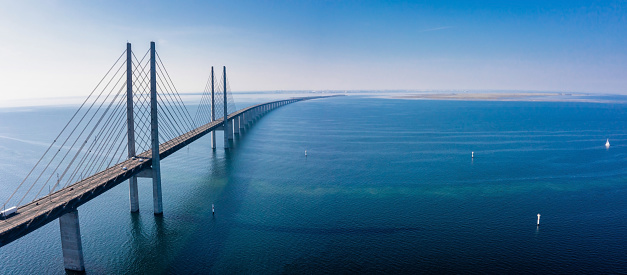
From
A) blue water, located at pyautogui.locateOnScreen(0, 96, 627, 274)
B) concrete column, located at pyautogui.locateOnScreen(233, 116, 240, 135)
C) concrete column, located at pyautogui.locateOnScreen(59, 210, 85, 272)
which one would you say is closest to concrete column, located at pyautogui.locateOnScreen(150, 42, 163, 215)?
blue water, located at pyautogui.locateOnScreen(0, 96, 627, 274)

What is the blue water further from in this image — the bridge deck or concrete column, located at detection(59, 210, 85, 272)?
the bridge deck

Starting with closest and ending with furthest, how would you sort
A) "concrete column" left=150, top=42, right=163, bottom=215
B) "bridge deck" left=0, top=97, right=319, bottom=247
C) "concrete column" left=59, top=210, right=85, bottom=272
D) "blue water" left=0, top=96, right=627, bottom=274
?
"bridge deck" left=0, top=97, right=319, bottom=247, "concrete column" left=59, top=210, right=85, bottom=272, "blue water" left=0, top=96, right=627, bottom=274, "concrete column" left=150, top=42, right=163, bottom=215

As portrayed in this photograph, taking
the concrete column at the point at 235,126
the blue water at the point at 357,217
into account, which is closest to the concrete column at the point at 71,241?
the blue water at the point at 357,217

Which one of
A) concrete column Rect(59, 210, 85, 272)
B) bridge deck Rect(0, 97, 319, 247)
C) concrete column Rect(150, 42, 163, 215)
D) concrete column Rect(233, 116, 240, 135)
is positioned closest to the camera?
bridge deck Rect(0, 97, 319, 247)

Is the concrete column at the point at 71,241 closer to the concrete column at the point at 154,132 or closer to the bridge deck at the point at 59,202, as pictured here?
the bridge deck at the point at 59,202

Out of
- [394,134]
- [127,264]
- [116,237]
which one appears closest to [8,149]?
[116,237]

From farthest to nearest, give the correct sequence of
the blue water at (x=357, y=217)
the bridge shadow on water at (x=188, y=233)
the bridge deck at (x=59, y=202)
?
the blue water at (x=357, y=217) < the bridge shadow on water at (x=188, y=233) < the bridge deck at (x=59, y=202)

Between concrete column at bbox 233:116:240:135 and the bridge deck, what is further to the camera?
concrete column at bbox 233:116:240:135
